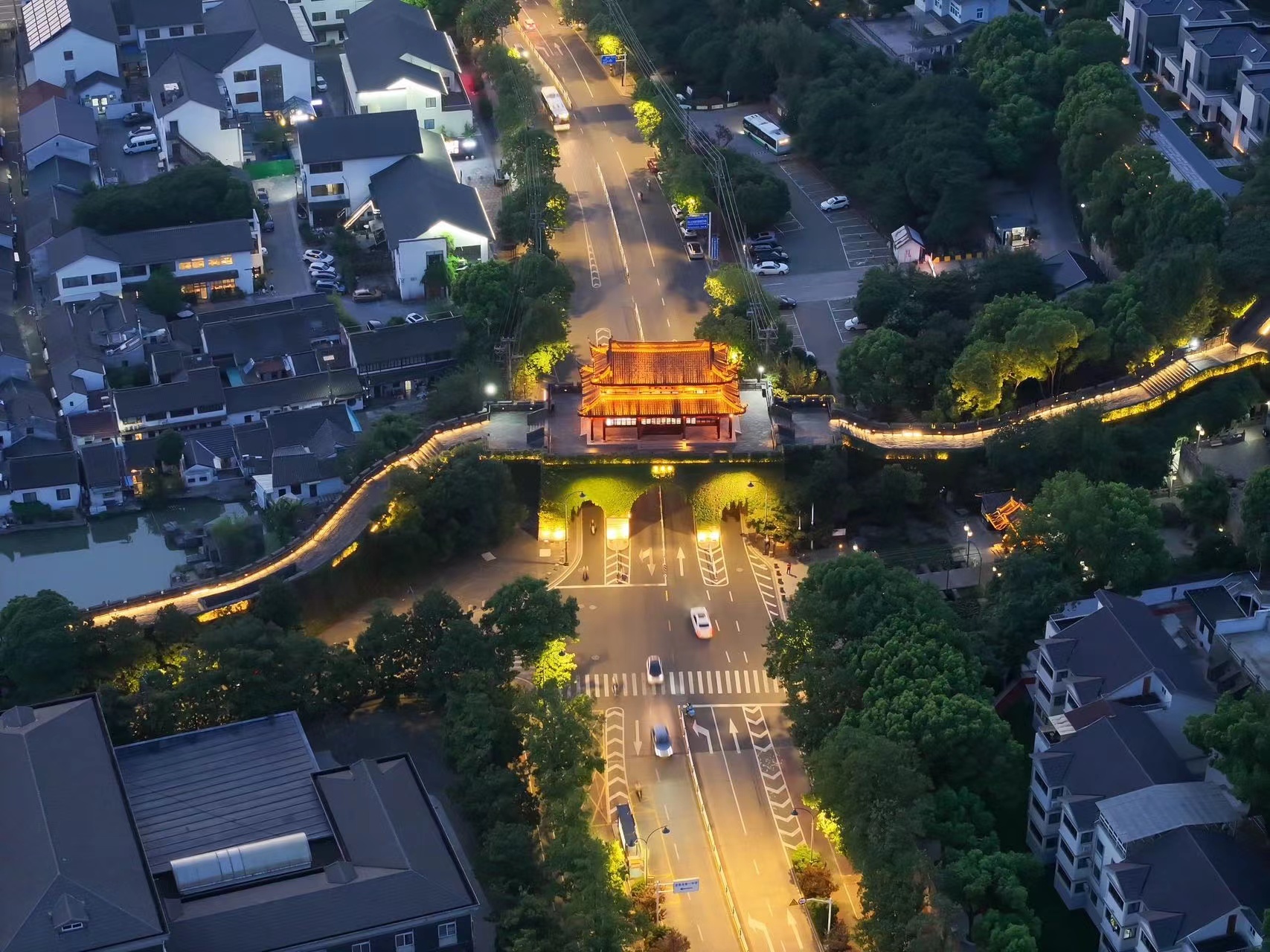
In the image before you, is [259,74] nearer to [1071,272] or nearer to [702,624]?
[1071,272]

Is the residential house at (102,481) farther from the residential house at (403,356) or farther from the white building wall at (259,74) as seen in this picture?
the white building wall at (259,74)

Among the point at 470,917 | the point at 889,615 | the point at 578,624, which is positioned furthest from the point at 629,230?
the point at 470,917

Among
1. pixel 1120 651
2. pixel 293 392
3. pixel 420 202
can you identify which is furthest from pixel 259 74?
pixel 1120 651

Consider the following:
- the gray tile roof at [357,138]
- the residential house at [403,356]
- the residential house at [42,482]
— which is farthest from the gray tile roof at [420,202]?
the residential house at [42,482]

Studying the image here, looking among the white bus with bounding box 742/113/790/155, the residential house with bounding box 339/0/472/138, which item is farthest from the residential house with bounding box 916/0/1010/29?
the residential house with bounding box 339/0/472/138

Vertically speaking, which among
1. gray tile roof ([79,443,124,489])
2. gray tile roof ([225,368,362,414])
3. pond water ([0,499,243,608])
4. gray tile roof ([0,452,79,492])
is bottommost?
pond water ([0,499,243,608])

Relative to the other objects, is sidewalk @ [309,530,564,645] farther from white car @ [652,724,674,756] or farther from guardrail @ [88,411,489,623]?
white car @ [652,724,674,756]
